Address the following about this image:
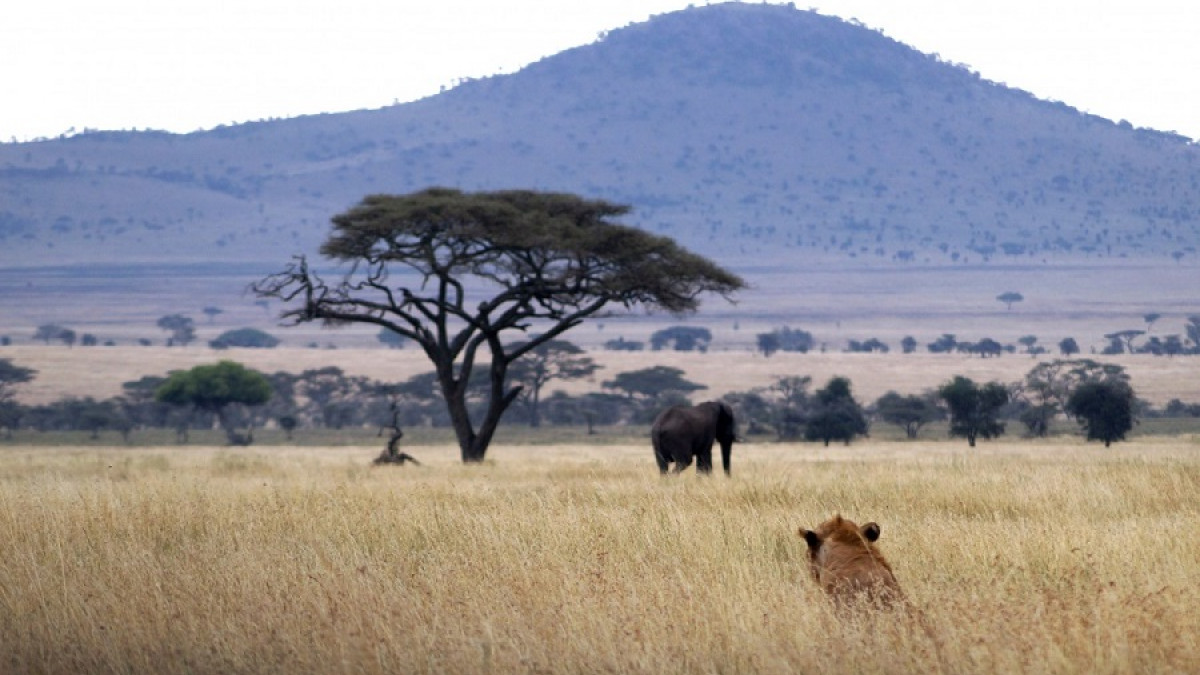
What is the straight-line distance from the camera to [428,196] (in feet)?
117

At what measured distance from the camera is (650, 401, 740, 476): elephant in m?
23.7

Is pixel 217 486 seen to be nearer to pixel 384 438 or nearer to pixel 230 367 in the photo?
pixel 384 438

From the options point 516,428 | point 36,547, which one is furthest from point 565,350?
point 36,547

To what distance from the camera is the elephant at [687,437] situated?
2369cm

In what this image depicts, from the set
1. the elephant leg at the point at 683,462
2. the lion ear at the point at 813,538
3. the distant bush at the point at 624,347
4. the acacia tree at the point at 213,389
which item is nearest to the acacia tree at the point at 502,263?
the elephant leg at the point at 683,462

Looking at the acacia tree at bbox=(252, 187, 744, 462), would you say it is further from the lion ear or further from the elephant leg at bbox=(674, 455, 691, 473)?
the lion ear

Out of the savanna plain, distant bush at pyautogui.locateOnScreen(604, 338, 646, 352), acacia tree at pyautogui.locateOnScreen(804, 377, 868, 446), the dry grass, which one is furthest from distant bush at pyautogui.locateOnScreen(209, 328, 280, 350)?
the dry grass

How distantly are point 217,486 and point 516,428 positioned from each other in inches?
2048

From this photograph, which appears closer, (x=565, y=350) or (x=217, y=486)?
(x=217, y=486)

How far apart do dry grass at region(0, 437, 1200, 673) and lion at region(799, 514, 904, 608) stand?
19 cm

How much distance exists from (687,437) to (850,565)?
15229 millimetres

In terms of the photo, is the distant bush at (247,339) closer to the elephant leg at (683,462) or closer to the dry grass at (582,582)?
the elephant leg at (683,462)

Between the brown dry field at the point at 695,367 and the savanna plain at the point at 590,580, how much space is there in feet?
232

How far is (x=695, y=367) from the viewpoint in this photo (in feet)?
359
